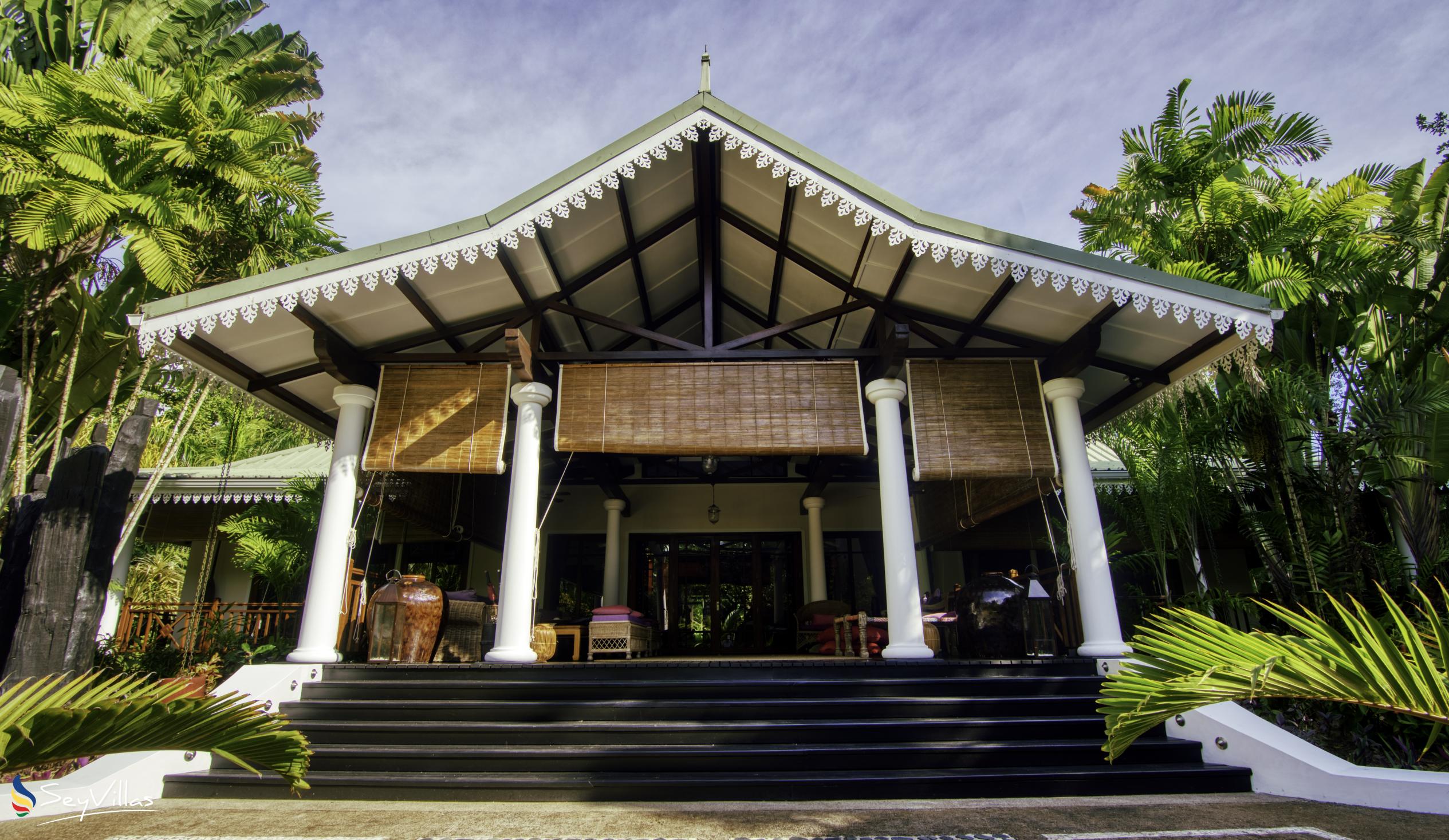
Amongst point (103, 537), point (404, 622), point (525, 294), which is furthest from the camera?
point (525, 294)

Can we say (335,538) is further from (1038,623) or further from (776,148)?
(1038,623)

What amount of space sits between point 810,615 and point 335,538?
610 cm

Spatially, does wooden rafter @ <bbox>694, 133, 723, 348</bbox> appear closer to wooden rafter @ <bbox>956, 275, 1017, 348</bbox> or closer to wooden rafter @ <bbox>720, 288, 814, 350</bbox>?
wooden rafter @ <bbox>720, 288, 814, 350</bbox>

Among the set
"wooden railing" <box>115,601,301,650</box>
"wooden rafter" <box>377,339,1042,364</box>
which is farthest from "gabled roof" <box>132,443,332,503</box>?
"wooden rafter" <box>377,339,1042,364</box>

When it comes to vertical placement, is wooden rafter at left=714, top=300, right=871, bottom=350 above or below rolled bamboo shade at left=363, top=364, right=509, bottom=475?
above

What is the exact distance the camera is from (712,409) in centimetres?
705

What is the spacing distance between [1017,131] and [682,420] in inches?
178

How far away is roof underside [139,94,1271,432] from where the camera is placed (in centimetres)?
597

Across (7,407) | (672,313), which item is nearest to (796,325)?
(672,313)

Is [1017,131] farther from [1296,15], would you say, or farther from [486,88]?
[486,88]

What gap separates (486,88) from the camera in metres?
7.29

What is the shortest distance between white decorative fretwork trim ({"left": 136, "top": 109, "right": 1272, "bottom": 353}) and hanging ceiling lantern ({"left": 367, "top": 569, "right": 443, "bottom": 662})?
2559 millimetres

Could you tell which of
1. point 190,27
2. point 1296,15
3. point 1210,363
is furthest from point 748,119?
point 190,27

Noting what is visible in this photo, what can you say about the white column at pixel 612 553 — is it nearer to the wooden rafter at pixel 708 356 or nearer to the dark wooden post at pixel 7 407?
the wooden rafter at pixel 708 356
